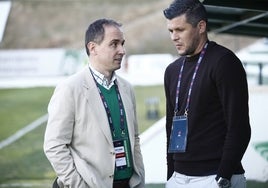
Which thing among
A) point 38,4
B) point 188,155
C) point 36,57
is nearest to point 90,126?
point 188,155

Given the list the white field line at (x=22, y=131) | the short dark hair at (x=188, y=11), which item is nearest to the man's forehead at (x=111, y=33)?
the short dark hair at (x=188, y=11)

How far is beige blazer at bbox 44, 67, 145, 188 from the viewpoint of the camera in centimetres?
335

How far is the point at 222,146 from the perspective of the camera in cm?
320

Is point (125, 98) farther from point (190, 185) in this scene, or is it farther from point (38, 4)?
point (38, 4)

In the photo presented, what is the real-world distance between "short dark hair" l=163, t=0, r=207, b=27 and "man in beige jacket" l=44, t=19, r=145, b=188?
0.40m

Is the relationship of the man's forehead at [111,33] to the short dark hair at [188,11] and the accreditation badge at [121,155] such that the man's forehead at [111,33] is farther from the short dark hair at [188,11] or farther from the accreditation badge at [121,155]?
the accreditation badge at [121,155]

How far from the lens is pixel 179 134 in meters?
3.34

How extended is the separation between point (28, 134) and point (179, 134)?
11.3 meters

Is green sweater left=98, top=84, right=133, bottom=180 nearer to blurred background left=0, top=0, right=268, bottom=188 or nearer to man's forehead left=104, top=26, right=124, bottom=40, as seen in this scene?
man's forehead left=104, top=26, right=124, bottom=40

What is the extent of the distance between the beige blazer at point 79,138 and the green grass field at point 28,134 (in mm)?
4202

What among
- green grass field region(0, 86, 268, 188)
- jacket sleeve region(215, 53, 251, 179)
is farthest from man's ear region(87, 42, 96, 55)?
green grass field region(0, 86, 268, 188)

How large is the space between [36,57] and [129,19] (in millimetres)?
16960

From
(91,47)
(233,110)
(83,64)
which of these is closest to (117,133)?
(91,47)

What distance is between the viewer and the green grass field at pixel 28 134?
9.73m
